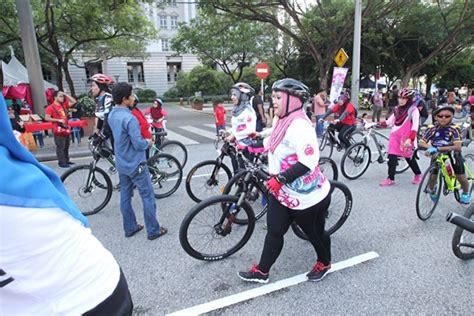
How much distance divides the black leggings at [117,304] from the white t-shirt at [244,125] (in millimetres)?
3630

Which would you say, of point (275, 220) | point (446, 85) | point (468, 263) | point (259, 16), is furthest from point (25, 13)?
point (446, 85)

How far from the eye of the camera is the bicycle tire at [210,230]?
10.7 feet

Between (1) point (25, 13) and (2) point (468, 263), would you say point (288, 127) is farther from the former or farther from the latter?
(1) point (25, 13)

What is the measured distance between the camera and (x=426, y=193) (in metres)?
4.34

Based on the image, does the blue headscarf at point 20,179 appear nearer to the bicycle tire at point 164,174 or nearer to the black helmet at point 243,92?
the black helmet at point 243,92

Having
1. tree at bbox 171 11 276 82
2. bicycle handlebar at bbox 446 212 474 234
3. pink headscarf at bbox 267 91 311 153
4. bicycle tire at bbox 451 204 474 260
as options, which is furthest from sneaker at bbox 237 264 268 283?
tree at bbox 171 11 276 82

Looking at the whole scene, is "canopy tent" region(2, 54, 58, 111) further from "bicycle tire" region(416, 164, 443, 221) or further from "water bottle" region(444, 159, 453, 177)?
"water bottle" region(444, 159, 453, 177)

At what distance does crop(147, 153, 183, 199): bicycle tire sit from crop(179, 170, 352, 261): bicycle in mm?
2185

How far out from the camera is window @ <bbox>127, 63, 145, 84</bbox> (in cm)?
4456

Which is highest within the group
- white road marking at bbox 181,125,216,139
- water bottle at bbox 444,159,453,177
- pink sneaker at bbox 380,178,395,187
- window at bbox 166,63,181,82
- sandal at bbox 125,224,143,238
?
window at bbox 166,63,181,82

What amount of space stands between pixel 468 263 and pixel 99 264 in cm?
Answer: 372

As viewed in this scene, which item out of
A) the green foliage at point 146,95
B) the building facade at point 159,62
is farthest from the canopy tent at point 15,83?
the building facade at point 159,62

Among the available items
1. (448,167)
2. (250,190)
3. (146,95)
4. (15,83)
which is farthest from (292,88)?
(146,95)

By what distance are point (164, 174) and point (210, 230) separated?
2.35 m
